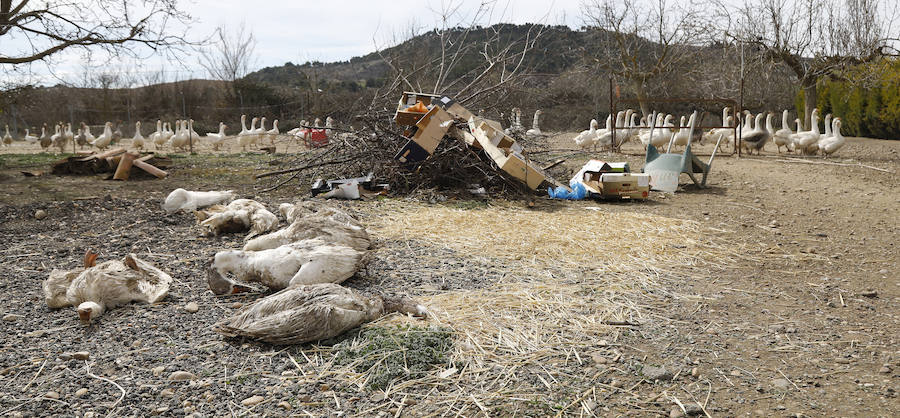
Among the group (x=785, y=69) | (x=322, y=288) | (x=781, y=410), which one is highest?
(x=785, y=69)

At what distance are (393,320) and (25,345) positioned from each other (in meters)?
1.88

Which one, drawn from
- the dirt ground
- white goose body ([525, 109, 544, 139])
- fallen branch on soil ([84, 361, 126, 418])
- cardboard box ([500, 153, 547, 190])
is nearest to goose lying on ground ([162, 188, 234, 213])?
the dirt ground

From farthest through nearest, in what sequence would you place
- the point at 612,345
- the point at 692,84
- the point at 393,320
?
the point at 692,84 → the point at 393,320 → the point at 612,345

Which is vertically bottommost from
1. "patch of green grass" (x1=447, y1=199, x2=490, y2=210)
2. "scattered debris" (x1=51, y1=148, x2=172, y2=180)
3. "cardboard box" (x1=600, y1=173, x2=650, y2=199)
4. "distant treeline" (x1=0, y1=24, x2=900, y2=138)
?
"patch of green grass" (x1=447, y1=199, x2=490, y2=210)

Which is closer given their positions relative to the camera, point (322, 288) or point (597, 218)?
point (322, 288)

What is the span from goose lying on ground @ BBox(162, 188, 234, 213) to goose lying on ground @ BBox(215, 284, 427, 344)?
392cm

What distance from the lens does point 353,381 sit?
2.80 m

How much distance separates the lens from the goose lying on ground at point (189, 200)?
687 centimetres

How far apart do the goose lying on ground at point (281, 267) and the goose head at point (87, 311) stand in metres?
0.64

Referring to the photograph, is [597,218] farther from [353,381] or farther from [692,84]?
[692,84]

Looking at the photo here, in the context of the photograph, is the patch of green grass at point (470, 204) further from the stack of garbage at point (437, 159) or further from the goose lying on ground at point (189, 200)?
the goose lying on ground at point (189, 200)

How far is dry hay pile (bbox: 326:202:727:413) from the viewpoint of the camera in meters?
2.85

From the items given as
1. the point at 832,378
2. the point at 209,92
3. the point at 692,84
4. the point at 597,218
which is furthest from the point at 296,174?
the point at 209,92

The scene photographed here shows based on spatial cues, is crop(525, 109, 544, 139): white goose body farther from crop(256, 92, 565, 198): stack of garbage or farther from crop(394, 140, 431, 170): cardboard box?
crop(394, 140, 431, 170): cardboard box
